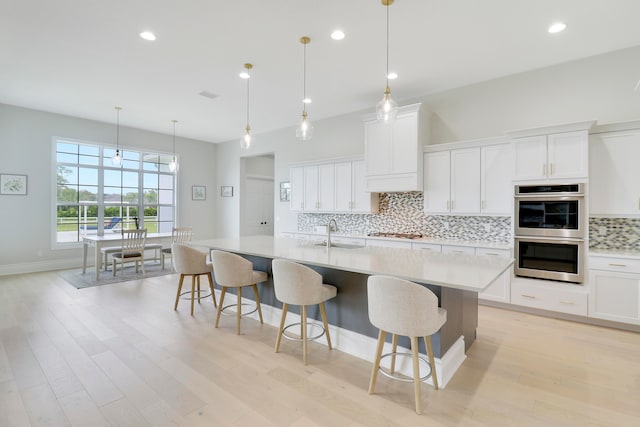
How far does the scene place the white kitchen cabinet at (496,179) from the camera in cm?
380

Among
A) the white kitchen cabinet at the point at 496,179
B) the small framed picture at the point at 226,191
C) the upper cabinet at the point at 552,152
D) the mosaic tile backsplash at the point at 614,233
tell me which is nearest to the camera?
the upper cabinet at the point at 552,152

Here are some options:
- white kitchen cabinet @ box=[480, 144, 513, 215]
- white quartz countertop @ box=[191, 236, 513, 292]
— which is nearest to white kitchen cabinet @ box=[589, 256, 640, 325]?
white kitchen cabinet @ box=[480, 144, 513, 215]

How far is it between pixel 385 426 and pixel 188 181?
7454 mm

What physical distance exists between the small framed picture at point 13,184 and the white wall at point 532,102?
5400mm

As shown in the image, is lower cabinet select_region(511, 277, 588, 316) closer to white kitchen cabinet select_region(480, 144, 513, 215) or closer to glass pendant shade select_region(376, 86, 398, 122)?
white kitchen cabinet select_region(480, 144, 513, 215)

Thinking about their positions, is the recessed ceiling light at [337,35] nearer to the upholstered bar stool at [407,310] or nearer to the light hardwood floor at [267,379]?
the upholstered bar stool at [407,310]

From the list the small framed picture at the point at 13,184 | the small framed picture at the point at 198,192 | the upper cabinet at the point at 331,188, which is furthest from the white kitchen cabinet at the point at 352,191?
the small framed picture at the point at 13,184

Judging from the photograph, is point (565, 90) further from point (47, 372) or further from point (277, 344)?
point (47, 372)

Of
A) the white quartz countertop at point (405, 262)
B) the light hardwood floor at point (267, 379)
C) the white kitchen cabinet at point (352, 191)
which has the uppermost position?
the white kitchen cabinet at point (352, 191)

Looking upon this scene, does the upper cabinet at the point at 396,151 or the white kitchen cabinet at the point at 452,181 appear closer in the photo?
the white kitchen cabinet at the point at 452,181

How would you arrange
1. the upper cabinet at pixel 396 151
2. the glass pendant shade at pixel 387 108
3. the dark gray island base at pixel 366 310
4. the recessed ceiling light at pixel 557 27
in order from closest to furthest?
1. the dark gray island base at pixel 366 310
2. the glass pendant shade at pixel 387 108
3. the recessed ceiling light at pixel 557 27
4. the upper cabinet at pixel 396 151

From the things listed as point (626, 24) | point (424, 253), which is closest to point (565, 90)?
point (626, 24)

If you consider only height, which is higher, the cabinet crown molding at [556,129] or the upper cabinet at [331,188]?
the cabinet crown molding at [556,129]

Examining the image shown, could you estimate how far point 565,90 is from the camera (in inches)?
147
